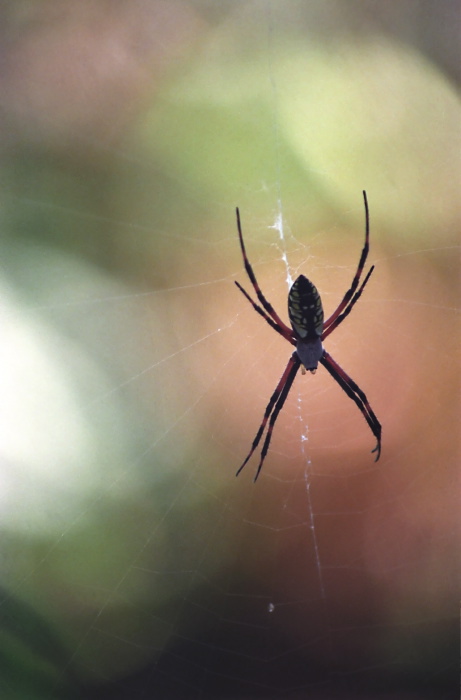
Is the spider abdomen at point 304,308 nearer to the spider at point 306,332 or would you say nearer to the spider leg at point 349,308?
the spider at point 306,332

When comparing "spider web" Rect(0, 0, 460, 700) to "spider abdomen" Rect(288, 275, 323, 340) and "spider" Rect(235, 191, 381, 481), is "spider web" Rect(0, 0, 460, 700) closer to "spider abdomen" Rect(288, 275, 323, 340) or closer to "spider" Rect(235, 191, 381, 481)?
"spider" Rect(235, 191, 381, 481)

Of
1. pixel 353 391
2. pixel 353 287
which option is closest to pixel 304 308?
pixel 353 287

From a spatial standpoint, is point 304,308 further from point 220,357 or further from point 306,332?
point 220,357

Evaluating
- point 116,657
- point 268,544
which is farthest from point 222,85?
point 116,657

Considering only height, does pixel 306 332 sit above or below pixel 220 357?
above

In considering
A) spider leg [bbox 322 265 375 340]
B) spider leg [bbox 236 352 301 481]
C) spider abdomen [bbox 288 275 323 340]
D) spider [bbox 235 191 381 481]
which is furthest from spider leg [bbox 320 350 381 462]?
spider abdomen [bbox 288 275 323 340]

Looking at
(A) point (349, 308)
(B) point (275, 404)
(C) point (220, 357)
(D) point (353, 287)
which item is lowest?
(B) point (275, 404)
